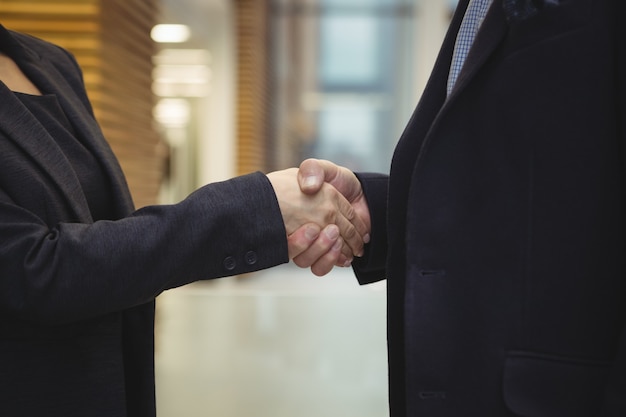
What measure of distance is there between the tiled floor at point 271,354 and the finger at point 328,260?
188 centimetres

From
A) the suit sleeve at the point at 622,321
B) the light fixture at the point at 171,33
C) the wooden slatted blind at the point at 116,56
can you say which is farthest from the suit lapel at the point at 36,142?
the light fixture at the point at 171,33

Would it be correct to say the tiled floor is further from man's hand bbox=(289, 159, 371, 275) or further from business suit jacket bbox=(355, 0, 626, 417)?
business suit jacket bbox=(355, 0, 626, 417)

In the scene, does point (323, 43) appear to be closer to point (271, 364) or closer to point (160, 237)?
point (271, 364)

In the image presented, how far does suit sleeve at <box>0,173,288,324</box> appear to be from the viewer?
1194 mm

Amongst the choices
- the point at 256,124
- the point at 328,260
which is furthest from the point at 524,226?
the point at 256,124

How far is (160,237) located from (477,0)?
0.77 m

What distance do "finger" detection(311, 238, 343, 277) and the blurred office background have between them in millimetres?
1882

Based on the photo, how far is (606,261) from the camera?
1.04m

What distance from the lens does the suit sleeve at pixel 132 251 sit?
1194 millimetres

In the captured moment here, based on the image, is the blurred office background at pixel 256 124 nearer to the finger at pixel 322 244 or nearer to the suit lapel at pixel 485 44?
the finger at pixel 322 244

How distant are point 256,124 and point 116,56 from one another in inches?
194

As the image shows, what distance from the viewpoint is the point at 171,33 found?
28.7ft

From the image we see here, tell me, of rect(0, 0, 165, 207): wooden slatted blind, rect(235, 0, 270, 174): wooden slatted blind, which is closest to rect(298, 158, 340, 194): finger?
rect(0, 0, 165, 207): wooden slatted blind

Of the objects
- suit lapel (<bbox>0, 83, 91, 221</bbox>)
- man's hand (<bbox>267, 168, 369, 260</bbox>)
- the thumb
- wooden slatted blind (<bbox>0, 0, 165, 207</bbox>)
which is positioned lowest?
man's hand (<bbox>267, 168, 369, 260</bbox>)
